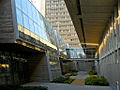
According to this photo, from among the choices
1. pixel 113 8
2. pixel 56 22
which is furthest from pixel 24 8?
pixel 56 22

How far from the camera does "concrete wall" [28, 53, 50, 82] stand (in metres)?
22.4

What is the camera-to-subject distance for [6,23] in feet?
45.0

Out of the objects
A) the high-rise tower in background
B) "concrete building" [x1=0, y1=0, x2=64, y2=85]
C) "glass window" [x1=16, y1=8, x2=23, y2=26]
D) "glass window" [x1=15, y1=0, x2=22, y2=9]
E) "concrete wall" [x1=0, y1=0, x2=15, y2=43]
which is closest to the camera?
"concrete wall" [x1=0, y1=0, x2=15, y2=43]

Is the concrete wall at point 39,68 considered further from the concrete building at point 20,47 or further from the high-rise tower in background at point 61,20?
the high-rise tower in background at point 61,20

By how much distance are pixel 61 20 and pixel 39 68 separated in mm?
66517

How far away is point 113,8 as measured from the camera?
13.2 m

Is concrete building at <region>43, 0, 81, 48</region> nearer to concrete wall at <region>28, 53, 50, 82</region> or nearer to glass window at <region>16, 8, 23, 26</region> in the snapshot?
concrete wall at <region>28, 53, 50, 82</region>

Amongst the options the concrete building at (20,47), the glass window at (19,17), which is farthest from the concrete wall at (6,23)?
the glass window at (19,17)

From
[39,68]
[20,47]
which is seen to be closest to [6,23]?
[20,47]

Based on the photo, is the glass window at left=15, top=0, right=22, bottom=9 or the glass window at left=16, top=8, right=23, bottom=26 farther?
the glass window at left=15, top=0, right=22, bottom=9

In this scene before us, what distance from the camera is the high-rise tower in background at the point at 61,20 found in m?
84.8

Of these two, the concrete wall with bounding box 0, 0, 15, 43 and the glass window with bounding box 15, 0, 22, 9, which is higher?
the glass window with bounding box 15, 0, 22, 9

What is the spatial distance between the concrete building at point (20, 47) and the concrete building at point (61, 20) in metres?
61.5

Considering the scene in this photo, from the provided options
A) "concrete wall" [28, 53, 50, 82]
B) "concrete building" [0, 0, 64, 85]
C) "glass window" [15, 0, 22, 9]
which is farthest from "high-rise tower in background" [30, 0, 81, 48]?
"glass window" [15, 0, 22, 9]
